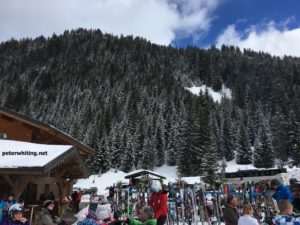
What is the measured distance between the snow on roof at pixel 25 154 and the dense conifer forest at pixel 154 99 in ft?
112

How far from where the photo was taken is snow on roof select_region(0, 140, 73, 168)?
10355 millimetres

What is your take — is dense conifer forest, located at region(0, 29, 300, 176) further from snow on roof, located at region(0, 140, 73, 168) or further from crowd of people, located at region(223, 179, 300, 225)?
crowd of people, located at region(223, 179, 300, 225)

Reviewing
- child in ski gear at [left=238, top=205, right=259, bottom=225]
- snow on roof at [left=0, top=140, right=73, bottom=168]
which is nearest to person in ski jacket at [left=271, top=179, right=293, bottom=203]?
child in ski gear at [left=238, top=205, right=259, bottom=225]

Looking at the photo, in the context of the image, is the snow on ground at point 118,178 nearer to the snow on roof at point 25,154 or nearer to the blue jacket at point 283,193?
the snow on roof at point 25,154

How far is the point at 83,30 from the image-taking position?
190 metres

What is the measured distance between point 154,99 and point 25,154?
90622 mm

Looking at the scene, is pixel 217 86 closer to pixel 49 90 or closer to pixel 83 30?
pixel 49 90

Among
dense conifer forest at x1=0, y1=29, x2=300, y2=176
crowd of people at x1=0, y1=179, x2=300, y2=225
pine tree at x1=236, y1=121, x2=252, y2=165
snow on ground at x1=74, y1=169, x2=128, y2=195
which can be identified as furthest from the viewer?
pine tree at x1=236, y1=121, x2=252, y2=165

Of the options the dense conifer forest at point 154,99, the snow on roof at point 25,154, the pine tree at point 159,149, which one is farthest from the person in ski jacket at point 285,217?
the pine tree at point 159,149

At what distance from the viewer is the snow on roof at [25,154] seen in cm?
1036

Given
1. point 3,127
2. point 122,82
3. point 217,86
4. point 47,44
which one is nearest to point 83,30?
point 47,44

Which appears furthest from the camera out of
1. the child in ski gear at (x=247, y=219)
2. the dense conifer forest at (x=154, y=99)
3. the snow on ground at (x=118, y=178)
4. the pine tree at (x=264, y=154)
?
the dense conifer forest at (x=154, y=99)

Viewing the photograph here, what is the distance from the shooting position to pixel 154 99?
10206 cm

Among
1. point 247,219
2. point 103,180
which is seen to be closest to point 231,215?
point 247,219
